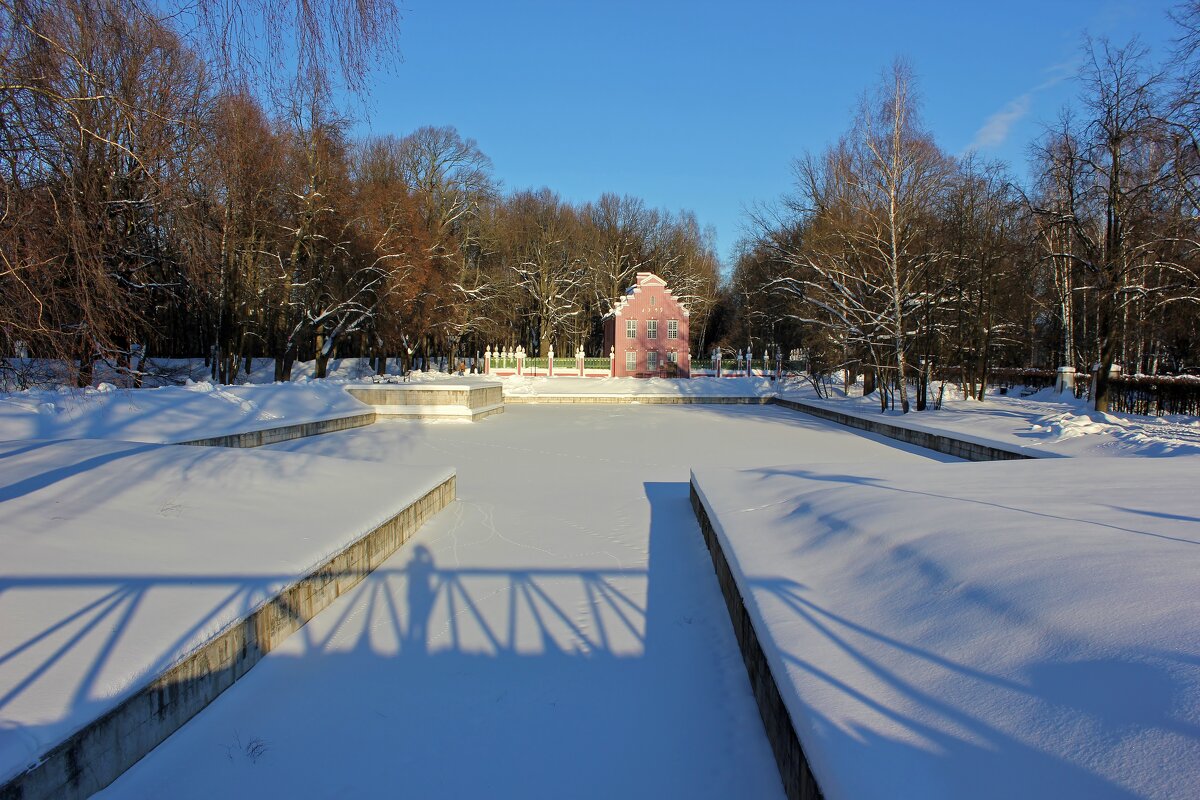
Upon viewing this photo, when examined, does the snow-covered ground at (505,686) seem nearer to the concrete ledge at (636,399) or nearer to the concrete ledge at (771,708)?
Answer: the concrete ledge at (771,708)

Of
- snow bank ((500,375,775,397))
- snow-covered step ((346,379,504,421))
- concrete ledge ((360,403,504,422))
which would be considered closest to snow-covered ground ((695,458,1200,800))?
concrete ledge ((360,403,504,422))

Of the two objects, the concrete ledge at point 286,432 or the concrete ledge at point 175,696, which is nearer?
the concrete ledge at point 175,696

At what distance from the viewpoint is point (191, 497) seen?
18.6ft

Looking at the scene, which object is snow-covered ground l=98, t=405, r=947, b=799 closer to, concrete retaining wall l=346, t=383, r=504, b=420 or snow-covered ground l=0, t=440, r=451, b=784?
snow-covered ground l=0, t=440, r=451, b=784

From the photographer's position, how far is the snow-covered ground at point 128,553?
9.77 feet

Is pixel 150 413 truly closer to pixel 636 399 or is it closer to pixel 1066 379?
pixel 636 399

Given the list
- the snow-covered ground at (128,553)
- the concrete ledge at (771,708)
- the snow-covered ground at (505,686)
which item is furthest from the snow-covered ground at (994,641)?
the snow-covered ground at (128,553)

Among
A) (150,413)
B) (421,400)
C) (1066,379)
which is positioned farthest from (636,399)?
(150,413)

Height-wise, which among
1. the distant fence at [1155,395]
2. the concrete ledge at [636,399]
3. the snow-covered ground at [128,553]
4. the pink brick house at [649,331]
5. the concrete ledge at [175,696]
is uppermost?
the pink brick house at [649,331]

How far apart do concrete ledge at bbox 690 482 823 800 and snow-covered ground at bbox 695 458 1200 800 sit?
0.12 metres

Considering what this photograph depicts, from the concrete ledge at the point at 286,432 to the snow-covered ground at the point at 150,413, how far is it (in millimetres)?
130

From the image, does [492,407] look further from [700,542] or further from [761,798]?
[761,798]

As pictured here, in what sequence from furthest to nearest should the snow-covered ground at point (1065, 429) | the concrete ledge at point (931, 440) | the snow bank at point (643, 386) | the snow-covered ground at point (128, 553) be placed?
the snow bank at point (643, 386) < the concrete ledge at point (931, 440) < the snow-covered ground at point (1065, 429) < the snow-covered ground at point (128, 553)

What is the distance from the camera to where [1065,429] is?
11039 millimetres
